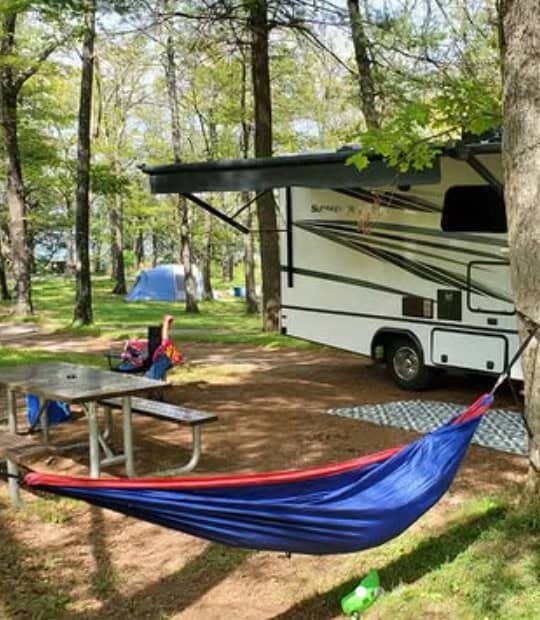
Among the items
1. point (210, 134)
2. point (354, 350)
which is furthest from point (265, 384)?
point (210, 134)

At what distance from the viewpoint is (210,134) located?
24219mm

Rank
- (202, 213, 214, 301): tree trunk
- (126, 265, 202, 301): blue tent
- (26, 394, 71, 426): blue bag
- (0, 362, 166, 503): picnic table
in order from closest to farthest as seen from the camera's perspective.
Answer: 1. (0, 362, 166, 503): picnic table
2. (26, 394, 71, 426): blue bag
3. (126, 265, 202, 301): blue tent
4. (202, 213, 214, 301): tree trunk

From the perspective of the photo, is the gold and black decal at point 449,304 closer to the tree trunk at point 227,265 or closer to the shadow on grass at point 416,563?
the shadow on grass at point 416,563

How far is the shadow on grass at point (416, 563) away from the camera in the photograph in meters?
3.10

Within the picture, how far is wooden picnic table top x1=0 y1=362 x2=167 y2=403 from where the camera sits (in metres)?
4.49

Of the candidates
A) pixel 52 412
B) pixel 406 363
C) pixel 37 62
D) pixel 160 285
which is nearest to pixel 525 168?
pixel 52 412

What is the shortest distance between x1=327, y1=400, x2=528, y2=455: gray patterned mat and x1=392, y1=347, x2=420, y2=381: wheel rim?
1.93 feet

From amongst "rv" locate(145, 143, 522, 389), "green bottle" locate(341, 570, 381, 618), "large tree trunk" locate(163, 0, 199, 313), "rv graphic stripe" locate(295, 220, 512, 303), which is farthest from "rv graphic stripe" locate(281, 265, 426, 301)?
"large tree trunk" locate(163, 0, 199, 313)

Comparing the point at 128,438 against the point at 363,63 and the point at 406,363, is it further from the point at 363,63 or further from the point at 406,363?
the point at 363,63

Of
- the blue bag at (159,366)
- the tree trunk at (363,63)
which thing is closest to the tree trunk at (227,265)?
the tree trunk at (363,63)

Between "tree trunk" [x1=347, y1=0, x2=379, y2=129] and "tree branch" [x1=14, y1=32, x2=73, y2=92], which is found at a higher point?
"tree branch" [x1=14, y1=32, x2=73, y2=92]

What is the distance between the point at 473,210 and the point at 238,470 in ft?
11.4

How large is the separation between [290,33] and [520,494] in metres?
9.68

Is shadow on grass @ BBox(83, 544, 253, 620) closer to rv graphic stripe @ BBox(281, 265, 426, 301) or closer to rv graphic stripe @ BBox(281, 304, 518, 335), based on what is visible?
rv graphic stripe @ BBox(281, 304, 518, 335)
